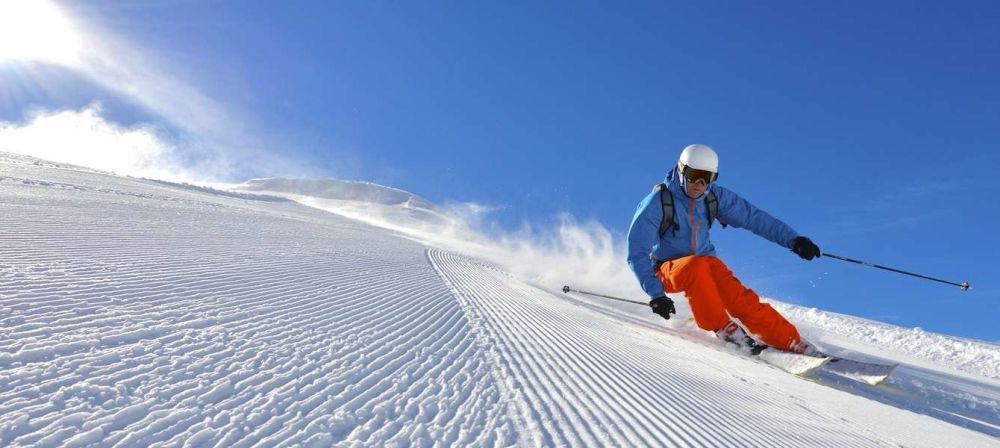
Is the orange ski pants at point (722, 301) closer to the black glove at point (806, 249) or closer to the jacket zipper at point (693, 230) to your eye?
the jacket zipper at point (693, 230)

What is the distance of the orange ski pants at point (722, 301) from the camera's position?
5.79 m

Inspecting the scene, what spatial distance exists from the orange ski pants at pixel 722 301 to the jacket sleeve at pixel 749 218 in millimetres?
979

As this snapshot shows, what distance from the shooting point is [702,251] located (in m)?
6.59

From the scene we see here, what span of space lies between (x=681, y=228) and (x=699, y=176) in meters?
0.63

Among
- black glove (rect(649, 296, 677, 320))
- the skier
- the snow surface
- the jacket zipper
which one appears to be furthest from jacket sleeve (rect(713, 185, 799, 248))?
black glove (rect(649, 296, 677, 320))

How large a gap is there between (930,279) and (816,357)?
2872mm

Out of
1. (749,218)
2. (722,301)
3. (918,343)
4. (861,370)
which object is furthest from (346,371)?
(918,343)

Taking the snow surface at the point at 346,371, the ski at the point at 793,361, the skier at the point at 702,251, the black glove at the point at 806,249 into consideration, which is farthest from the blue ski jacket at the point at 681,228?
the ski at the point at 793,361

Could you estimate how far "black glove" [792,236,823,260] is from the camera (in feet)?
21.4

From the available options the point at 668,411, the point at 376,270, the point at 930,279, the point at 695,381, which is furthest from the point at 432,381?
the point at 930,279

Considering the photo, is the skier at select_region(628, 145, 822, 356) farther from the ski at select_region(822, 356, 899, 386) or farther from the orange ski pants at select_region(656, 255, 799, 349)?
the ski at select_region(822, 356, 899, 386)

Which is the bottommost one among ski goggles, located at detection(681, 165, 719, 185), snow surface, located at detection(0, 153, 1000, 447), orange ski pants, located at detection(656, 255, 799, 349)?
snow surface, located at detection(0, 153, 1000, 447)

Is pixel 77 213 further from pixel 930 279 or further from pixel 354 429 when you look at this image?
pixel 930 279

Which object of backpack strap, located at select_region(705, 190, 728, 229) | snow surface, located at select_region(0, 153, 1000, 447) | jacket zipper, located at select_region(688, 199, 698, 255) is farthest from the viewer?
backpack strap, located at select_region(705, 190, 728, 229)
